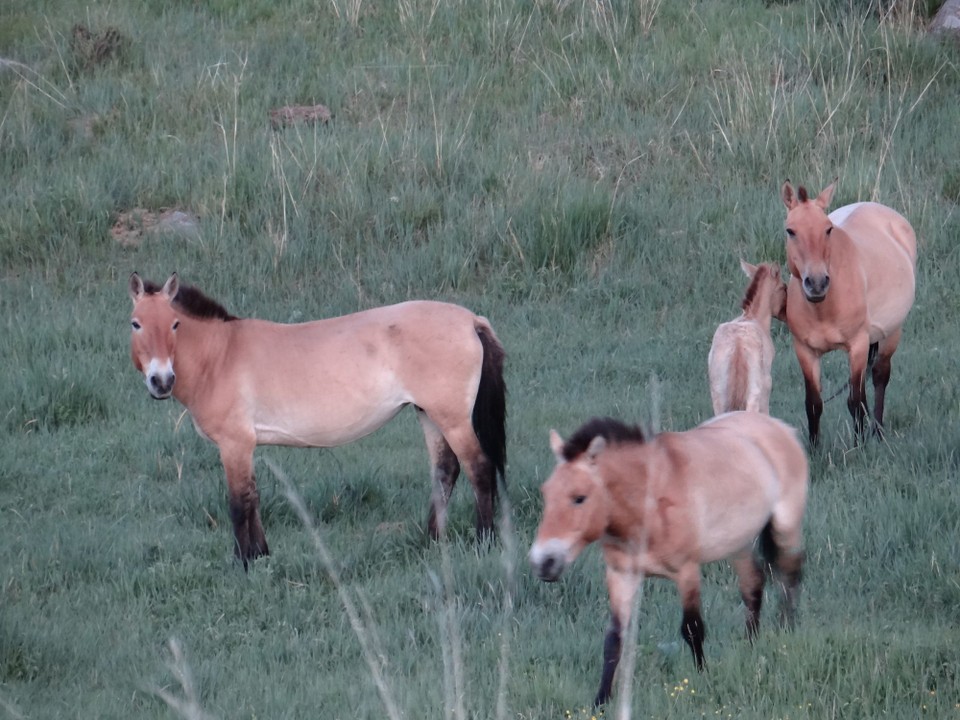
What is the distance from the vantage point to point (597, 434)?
4105 millimetres

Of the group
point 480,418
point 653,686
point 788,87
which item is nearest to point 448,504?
point 480,418

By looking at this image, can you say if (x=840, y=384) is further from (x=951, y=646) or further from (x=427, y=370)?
(x=951, y=646)

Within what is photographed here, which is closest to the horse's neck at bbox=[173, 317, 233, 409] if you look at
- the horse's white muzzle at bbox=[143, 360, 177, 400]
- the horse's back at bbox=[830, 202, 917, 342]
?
the horse's white muzzle at bbox=[143, 360, 177, 400]

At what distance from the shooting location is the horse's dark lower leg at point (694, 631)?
14.0 ft

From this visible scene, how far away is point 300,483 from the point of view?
7.06 m

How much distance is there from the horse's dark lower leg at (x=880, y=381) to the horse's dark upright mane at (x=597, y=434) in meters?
4.01

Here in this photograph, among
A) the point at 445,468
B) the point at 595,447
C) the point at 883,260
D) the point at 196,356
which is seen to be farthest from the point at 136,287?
the point at 883,260

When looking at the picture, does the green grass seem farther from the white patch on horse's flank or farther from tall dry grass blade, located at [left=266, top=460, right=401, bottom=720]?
the white patch on horse's flank

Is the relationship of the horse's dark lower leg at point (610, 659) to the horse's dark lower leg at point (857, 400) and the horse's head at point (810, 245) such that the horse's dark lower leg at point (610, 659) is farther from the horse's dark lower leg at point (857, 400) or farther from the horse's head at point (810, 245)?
the horse's dark lower leg at point (857, 400)

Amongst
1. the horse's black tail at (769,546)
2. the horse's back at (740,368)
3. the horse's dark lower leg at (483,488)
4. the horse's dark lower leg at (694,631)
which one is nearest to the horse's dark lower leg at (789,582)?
the horse's black tail at (769,546)

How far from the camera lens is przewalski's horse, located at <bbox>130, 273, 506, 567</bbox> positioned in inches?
250

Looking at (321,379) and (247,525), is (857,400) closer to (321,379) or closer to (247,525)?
(321,379)

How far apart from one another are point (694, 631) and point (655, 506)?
515 mm

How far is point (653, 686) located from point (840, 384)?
5.02 m
